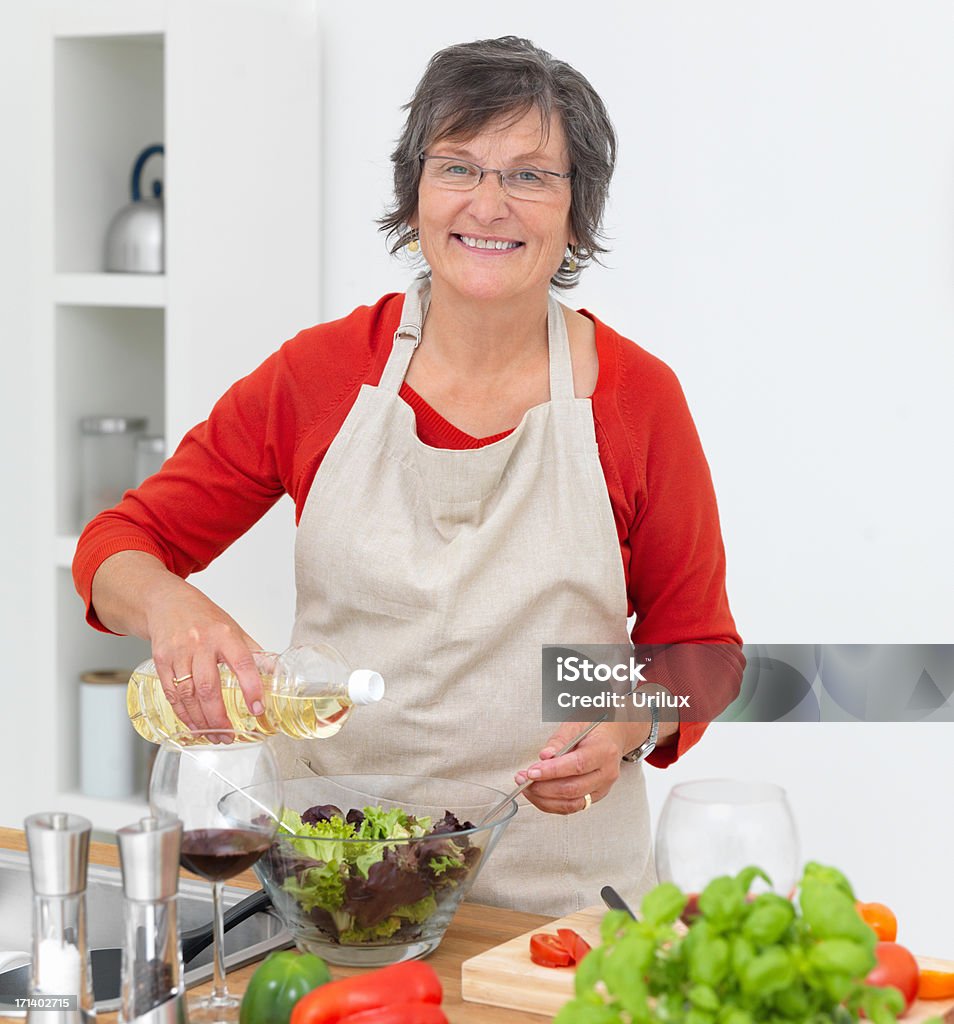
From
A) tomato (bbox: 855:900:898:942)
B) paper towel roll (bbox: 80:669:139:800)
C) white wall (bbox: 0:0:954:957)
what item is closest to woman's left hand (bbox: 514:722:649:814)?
tomato (bbox: 855:900:898:942)

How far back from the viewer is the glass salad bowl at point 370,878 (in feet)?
3.71

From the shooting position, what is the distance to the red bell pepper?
95 cm

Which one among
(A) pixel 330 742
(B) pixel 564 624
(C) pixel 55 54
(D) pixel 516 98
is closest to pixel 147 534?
(A) pixel 330 742

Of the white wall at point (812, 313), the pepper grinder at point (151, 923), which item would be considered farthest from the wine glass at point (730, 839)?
the white wall at point (812, 313)

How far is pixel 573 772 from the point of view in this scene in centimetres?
136

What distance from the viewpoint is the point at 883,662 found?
7.85ft

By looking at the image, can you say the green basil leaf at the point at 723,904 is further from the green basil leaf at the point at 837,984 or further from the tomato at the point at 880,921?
the tomato at the point at 880,921

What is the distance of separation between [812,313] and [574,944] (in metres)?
1.52

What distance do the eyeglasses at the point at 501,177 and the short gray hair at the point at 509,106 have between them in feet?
0.09

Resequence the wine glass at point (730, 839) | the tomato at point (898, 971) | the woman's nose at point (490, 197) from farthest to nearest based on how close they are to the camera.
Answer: the woman's nose at point (490, 197), the tomato at point (898, 971), the wine glass at point (730, 839)

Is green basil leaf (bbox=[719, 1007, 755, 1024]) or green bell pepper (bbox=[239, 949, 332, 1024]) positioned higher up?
green basil leaf (bbox=[719, 1007, 755, 1024])

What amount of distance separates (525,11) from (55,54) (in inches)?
32.7

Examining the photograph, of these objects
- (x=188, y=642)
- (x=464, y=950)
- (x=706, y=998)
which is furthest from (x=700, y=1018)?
(x=188, y=642)

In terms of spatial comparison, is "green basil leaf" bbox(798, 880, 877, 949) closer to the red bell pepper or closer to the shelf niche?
the red bell pepper
